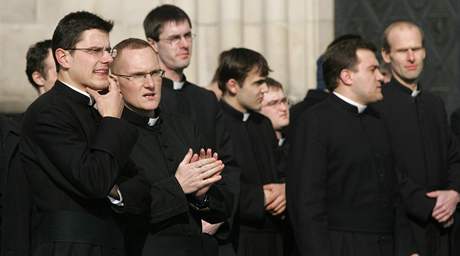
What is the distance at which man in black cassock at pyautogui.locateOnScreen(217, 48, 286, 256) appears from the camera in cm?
822

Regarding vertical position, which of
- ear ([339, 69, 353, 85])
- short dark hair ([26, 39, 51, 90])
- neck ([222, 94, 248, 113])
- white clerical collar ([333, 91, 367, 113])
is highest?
short dark hair ([26, 39, 51, 90])

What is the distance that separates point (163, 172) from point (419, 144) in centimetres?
255

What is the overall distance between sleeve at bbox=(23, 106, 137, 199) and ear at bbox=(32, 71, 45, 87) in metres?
1.71

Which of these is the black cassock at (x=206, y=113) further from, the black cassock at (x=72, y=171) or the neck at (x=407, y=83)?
the black cassock at (x=72, y=171)

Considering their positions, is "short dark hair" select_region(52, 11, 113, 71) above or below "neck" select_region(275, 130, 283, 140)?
above

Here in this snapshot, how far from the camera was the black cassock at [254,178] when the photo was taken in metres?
8.10

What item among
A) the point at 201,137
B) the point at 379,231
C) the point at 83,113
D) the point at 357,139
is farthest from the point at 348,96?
the point at 83,113

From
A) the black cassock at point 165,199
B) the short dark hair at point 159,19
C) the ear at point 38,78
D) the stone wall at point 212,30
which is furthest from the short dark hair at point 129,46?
the stone wall at point 212,30

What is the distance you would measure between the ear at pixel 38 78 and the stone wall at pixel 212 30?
71.6 inches

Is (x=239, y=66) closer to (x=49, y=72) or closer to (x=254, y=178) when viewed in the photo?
(x=254, y=178)

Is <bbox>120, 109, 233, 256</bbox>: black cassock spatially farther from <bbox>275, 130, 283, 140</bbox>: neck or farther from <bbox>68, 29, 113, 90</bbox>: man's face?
<bbox>275, 130, 283, 140</bbox>: neck

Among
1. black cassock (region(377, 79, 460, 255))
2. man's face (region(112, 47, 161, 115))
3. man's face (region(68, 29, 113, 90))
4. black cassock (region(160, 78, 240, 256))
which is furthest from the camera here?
black cassock (region(377, 79, 460, 255))

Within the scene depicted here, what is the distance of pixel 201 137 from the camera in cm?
680

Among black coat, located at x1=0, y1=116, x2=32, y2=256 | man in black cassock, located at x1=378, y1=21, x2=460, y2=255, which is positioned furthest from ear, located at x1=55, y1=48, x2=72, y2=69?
man in black cassock, located at x1=378, y1=21, x2=460, y2=255
